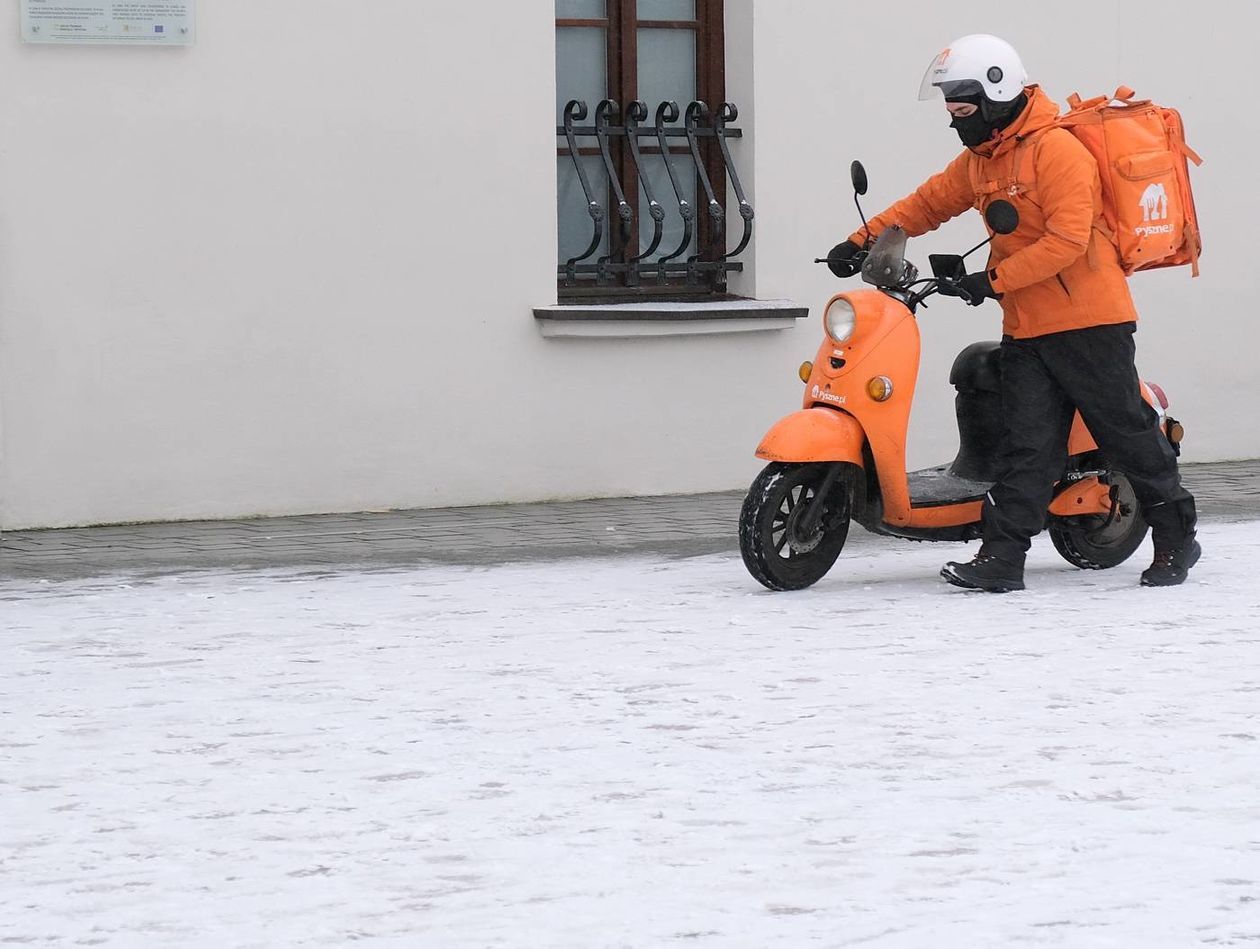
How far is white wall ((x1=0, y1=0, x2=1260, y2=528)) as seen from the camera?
959 centimetres

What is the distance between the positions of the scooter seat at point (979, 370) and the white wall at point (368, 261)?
2834 mm

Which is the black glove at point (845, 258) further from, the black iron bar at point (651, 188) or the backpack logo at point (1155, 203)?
the black iron bar at point (651, 188)

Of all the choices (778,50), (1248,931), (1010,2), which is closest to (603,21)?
(778,50)

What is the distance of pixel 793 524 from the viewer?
754 cm

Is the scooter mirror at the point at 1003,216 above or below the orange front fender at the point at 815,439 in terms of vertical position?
above

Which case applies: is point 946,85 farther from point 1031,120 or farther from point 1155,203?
point 1155,203

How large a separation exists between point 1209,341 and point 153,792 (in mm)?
8219

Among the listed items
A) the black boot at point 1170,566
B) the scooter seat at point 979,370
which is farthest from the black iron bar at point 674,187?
the black boot at point 1170,566

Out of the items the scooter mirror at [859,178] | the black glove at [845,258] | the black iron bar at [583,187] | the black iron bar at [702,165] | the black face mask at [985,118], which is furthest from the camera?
the black iron bar at [702,165]

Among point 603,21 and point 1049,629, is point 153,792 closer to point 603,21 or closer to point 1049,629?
point 1049,629

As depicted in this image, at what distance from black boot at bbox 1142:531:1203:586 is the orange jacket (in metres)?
0.81

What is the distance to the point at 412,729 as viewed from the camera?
5430mm

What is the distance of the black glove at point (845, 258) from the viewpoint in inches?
314

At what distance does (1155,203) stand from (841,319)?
1114 millimetres
